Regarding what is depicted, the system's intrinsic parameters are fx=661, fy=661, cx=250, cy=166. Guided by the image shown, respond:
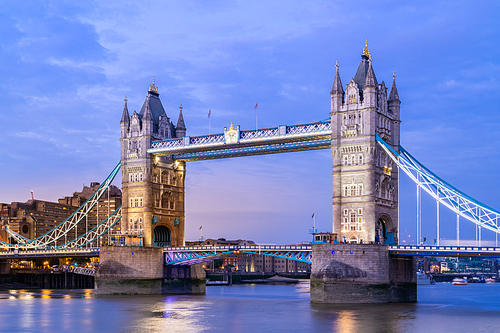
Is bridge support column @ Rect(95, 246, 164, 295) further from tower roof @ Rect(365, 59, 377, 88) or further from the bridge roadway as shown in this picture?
tower roof @ Rect(365, 59, 377, 88)

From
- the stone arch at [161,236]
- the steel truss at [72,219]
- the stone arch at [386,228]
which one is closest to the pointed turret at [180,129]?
the steel truss at [72,219]

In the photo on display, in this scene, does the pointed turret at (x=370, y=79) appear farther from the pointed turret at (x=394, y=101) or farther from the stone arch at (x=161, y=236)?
the stone arch at (x=161, y=236)

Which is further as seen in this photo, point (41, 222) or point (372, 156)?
point (41, 222)

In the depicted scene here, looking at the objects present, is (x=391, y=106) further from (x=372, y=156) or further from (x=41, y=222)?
(x=41, y=222)

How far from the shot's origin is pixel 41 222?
18850 centimetres

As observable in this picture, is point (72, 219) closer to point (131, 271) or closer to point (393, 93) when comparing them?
point (131, 271)

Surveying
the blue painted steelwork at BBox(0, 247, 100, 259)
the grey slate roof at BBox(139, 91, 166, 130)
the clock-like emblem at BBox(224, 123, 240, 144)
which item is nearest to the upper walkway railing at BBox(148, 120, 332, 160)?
the clock-like emblem at BBox(224, 123, 240, 144)

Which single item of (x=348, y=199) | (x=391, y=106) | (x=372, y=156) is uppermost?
(x=391, y=106)

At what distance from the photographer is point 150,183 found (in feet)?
259

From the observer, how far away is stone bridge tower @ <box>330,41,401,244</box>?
64.0 m

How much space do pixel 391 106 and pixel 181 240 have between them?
102 ft

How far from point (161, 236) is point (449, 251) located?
38262 millimetres

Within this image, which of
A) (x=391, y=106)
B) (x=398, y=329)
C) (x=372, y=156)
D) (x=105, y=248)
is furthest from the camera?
(x=105, y=248)

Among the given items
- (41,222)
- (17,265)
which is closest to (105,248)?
(17,265)
